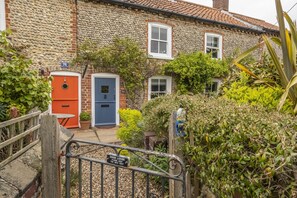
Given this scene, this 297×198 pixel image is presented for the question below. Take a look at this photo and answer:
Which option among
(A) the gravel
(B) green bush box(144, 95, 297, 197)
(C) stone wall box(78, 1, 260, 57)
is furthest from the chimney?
(B) green bush box(144, 95, 297, 197)

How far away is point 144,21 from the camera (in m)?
9.48

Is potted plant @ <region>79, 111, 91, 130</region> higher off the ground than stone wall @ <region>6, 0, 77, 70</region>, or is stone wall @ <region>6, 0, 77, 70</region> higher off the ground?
stone wall @ <region>6, 0, 77, 70</region>

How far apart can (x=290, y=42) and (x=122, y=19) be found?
7.13 metres

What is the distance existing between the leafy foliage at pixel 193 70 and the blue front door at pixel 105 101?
111 inches

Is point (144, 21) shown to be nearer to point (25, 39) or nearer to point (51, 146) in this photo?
point (25, 39)

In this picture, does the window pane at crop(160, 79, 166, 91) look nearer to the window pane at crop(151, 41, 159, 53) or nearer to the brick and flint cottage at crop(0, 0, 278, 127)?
the brick and flint cottage at crop(0, 0, 278, 127)

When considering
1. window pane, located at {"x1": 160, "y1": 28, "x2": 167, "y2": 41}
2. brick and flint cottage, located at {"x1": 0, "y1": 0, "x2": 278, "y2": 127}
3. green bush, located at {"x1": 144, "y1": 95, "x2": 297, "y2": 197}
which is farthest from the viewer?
window pane, located at {"x1": 160, "y1": 28, "x2": 167, "y2": 41}

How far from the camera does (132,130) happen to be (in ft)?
16.4

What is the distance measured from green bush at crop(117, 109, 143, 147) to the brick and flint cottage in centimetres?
363

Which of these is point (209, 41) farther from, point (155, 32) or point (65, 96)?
point (65, 96)

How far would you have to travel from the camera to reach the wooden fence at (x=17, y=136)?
2137mm

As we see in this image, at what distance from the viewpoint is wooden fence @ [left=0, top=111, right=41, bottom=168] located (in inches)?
84.1

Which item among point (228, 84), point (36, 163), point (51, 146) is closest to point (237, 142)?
point (51, 146)

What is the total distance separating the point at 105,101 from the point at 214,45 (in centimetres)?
699
